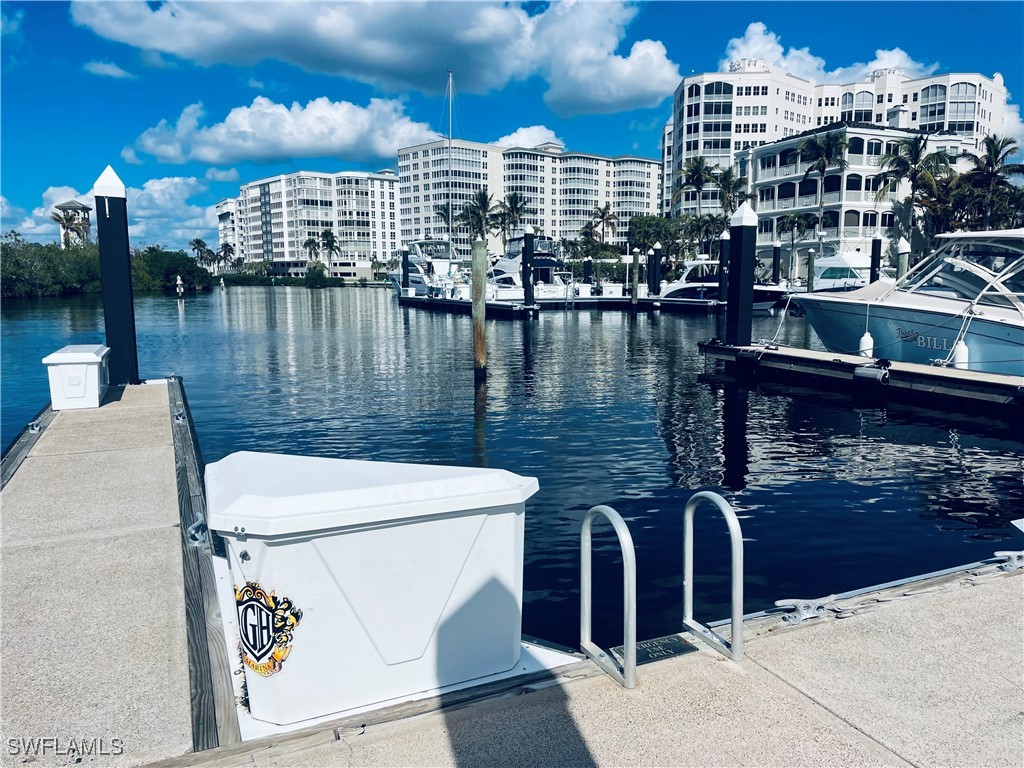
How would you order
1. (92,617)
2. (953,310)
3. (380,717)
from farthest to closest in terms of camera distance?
(953,310) → (92,617) → (380,717)

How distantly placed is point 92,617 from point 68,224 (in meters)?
147

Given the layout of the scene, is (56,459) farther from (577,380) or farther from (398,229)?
(398,229)

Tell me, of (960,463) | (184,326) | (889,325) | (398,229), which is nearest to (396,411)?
(960,463)

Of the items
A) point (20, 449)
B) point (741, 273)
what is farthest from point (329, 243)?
point (20, 449)

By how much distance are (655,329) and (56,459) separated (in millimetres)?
36147

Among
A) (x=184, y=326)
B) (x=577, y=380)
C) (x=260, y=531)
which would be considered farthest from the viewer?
(x=184, y=326)

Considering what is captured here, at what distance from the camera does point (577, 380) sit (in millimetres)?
22969

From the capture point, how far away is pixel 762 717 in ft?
11.3

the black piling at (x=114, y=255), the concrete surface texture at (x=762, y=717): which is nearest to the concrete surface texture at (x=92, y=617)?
the concrete surface texture at (x=762, y=717)

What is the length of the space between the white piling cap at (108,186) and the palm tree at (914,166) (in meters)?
61.0

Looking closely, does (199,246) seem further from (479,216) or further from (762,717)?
(762,717)

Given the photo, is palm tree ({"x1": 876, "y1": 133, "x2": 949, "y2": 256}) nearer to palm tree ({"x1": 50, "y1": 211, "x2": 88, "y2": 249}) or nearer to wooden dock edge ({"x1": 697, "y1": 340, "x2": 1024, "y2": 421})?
wooden dock edge ({"x1": 697, "y1": 340, "x2": 1024, "y2": 421})

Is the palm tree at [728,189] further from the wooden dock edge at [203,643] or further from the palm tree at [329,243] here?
the palm tree at [329,243]

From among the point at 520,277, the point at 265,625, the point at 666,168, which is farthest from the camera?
the point at 666,168
